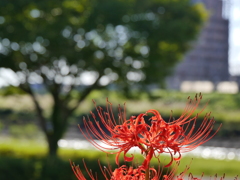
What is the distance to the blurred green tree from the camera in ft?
28.6

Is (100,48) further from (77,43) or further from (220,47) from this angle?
(220,47)

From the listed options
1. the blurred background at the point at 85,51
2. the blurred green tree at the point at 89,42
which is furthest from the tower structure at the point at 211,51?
the blurred green tree at the point at 89,42

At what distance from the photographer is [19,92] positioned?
36.0 feet

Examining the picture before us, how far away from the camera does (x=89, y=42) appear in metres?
9.35

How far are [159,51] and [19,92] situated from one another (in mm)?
4015

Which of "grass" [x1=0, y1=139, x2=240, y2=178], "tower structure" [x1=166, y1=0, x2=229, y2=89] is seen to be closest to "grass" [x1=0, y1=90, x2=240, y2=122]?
"grass" [x1=0, y1=139, x2=240, y2=178]

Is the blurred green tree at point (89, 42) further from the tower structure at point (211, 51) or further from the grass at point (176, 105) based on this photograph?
the tower structure at point (211, 51)

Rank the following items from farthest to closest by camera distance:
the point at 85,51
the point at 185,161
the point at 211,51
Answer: the point at 211,51
the point at 185,161
the point at 85,51

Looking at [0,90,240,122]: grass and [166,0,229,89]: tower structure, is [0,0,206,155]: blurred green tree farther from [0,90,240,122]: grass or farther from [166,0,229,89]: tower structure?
[166,0,229,89]: tower structure

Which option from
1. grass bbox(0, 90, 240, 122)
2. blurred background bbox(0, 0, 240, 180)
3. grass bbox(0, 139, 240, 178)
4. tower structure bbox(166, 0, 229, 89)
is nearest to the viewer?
blurred background bbox(0, 0, 240, 180)

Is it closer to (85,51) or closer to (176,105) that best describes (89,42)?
(85,51)

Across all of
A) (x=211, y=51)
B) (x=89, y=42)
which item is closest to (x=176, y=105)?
(x=89, y=42)

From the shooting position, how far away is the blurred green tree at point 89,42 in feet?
28.6

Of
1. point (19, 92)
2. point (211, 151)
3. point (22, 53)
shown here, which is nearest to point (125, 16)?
point (22, 53)
